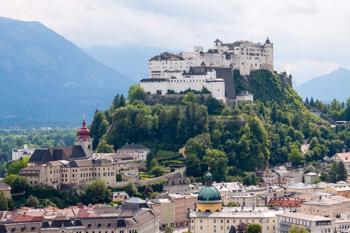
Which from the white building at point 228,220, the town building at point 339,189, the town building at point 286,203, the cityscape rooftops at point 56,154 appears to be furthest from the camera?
the town building at point 339,189

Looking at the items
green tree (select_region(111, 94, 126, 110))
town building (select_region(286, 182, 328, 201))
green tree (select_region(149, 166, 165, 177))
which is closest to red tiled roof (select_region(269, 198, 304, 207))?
town building (select_region(286, 182, 328, 201))

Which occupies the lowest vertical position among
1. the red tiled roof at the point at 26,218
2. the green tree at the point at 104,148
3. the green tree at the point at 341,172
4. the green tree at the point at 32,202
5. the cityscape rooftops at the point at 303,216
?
the cityscape rooftops at the point at 303,216

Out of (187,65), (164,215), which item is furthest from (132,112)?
(164,215)

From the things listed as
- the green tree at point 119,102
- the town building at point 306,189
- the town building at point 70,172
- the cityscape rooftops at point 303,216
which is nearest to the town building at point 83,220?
the town building at point 70,172

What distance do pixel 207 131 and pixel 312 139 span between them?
54.3 ft

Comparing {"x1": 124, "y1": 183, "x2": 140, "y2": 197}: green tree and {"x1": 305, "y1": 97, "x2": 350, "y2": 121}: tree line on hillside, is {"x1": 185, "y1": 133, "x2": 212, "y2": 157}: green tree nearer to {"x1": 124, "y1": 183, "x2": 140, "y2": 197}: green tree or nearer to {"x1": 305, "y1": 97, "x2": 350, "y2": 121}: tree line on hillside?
{"x1": 124, "y1": 183, "x2": 140, "y2": 197}: green tree

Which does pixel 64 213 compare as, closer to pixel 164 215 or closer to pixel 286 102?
pixel 164 215

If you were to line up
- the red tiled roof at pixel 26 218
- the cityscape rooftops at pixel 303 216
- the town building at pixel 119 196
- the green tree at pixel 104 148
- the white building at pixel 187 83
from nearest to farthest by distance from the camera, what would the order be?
the red tiled roof at pixel 26 218 < the cityscape rooftops at pixel 303 216 < the town building at pixel 119 196 < the green tree at pixel 104 148 < the white building at pixel 187 83

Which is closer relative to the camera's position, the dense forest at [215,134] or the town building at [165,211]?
the town building at [165,211]

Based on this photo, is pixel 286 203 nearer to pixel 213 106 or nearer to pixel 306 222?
pixel 306 222

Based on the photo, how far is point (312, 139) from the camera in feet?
389

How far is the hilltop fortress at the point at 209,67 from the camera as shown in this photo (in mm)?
118250

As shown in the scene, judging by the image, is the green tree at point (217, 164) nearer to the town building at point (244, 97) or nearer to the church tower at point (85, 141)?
the church tower at point (85, 141)

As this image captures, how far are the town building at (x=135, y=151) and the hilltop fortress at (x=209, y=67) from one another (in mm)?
16047
